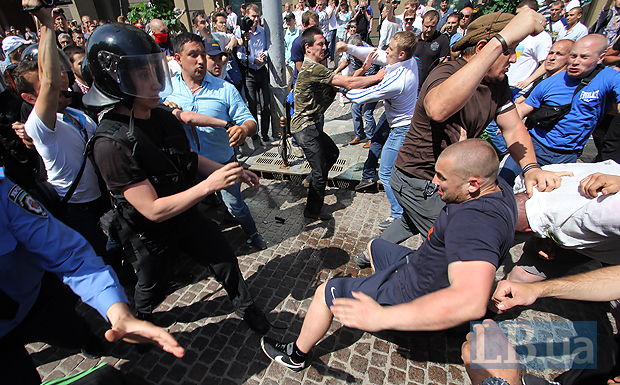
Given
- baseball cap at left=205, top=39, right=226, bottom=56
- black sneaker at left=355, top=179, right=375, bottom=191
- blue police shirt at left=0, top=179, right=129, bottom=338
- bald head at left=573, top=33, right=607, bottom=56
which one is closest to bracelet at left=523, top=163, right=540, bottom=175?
bald head at left=573, top=33, right=607, bottom=56

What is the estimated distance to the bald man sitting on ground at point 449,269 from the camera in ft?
4.82

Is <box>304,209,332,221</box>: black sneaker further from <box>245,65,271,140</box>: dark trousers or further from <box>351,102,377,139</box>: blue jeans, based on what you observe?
<box>245,65,271,140</box>: dark trousers

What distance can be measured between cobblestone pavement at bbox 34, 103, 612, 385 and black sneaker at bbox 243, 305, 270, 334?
0.36 ft

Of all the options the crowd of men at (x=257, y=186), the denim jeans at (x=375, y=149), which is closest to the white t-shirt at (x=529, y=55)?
the crowd of men at (x=257, y=186)

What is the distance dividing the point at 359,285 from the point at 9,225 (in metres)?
2.07

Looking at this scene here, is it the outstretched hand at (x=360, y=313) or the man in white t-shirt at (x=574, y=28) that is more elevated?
the man in white t-shirt at (x=574, y=28)

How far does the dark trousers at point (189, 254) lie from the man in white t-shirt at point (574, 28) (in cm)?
899

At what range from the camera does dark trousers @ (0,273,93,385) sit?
162 cm

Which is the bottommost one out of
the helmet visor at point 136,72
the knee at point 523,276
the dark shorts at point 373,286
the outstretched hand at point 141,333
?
the knee at point 523,276

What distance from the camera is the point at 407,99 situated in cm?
369

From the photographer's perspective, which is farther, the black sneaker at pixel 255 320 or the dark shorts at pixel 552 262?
the black sneaker at pixel 255 320

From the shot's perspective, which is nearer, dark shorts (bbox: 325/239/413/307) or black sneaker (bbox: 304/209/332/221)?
dark shorts (bbox: 325/239/413/307)

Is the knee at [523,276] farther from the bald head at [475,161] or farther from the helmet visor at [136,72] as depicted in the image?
the helmet visor at [136,72]

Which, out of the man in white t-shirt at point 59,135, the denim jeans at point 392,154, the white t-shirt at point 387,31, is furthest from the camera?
the white t-shirt at point 387,31
